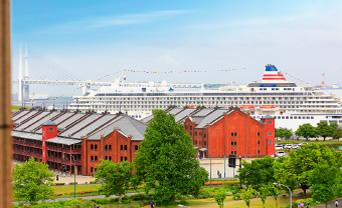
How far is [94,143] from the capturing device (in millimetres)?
73062

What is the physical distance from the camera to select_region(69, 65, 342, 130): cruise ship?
5285 inches

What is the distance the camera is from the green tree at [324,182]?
160 ft

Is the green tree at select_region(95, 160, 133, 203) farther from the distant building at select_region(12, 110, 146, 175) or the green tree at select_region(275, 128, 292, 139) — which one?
the green tree at select_region(275, 128, 292, 139)

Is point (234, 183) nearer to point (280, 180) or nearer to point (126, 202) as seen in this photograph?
point (280, 180)

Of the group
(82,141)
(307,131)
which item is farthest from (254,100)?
(82,141)

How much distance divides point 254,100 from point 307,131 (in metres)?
23.8

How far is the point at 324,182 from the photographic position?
1967 inches

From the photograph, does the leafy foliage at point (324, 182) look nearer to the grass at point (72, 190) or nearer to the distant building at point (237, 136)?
the grass at point (72, 190)

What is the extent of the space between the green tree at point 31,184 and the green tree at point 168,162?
28.8ft

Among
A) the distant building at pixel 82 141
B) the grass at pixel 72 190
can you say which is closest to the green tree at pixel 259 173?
the grass at pixel 72 190

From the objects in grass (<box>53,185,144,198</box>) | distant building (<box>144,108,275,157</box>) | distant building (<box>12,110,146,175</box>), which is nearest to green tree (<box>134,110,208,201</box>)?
grass (<box>53,185,144,198</box>)

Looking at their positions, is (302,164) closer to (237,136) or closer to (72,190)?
(72,190)

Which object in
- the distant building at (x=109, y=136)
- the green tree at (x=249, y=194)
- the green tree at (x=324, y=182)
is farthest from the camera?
the distant building at (x=109, y=136)

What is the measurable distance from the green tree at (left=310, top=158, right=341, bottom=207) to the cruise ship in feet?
249
